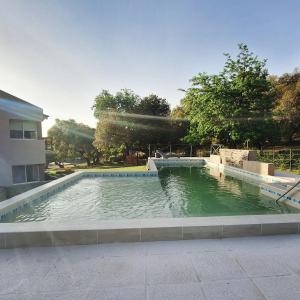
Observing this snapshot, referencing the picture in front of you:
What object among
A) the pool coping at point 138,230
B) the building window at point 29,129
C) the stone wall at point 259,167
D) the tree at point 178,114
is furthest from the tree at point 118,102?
the pool coping at point 138,230

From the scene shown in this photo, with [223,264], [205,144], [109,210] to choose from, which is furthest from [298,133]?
[223,264]

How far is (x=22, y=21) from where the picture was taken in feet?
31.2

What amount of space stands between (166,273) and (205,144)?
28.2 m

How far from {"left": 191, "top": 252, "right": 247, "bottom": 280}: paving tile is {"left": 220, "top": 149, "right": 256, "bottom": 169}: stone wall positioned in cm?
1263

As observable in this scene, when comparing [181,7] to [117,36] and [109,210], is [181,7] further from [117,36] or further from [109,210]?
[109,210]

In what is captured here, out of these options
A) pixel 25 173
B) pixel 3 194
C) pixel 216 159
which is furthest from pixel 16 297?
pixel 216 159

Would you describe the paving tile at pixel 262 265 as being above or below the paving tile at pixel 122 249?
below

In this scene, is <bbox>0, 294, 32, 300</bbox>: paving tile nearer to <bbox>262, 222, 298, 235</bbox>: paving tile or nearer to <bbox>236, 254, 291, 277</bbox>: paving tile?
<bbox>236, 254, 291, 277</bbox>: paving tile

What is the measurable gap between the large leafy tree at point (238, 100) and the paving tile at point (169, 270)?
17.9 metres

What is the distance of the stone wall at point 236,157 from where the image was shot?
14855 mm

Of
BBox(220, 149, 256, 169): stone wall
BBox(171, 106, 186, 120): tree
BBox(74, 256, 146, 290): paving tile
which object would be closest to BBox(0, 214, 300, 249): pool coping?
BBox(74, 256, 146, 290): paving tile

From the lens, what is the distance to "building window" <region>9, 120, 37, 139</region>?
1464 centimetres

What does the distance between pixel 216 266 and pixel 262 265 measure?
594 mm

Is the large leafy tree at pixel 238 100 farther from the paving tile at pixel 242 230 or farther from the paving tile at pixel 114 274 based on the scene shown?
the paving tile at pixel 114 274
